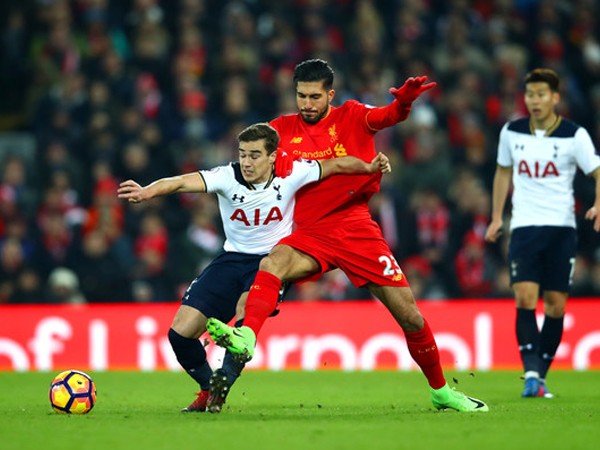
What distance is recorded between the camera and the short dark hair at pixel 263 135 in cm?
831

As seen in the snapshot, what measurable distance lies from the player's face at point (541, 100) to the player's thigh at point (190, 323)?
3.25 metres

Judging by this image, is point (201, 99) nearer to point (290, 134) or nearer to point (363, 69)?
point (363, 69)

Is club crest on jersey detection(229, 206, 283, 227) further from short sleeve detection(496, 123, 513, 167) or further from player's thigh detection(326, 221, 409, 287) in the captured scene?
short sleeve detection(496, 123, 513, 167)

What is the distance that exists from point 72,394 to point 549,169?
408 centimetres

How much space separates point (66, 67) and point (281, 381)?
21.6 feet

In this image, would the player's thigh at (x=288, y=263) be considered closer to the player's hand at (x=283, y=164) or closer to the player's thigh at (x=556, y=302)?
the player's hand at (x=283, y=164)

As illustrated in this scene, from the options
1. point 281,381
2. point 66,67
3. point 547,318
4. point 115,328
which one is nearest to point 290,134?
point 547,318

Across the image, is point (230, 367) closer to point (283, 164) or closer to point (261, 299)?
point (261, 299)

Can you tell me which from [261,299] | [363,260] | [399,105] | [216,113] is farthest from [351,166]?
[216,113]

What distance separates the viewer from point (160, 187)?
7980 mm

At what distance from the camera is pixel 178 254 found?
50.2 ft

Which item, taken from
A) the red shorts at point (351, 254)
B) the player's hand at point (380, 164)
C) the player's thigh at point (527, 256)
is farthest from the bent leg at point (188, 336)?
the player's thigh at point (527, 256)

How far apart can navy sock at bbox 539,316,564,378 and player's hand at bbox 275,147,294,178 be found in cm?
285

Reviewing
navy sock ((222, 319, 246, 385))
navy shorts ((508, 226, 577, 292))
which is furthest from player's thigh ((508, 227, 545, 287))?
navy sock ((222, 319, 246, 385))
